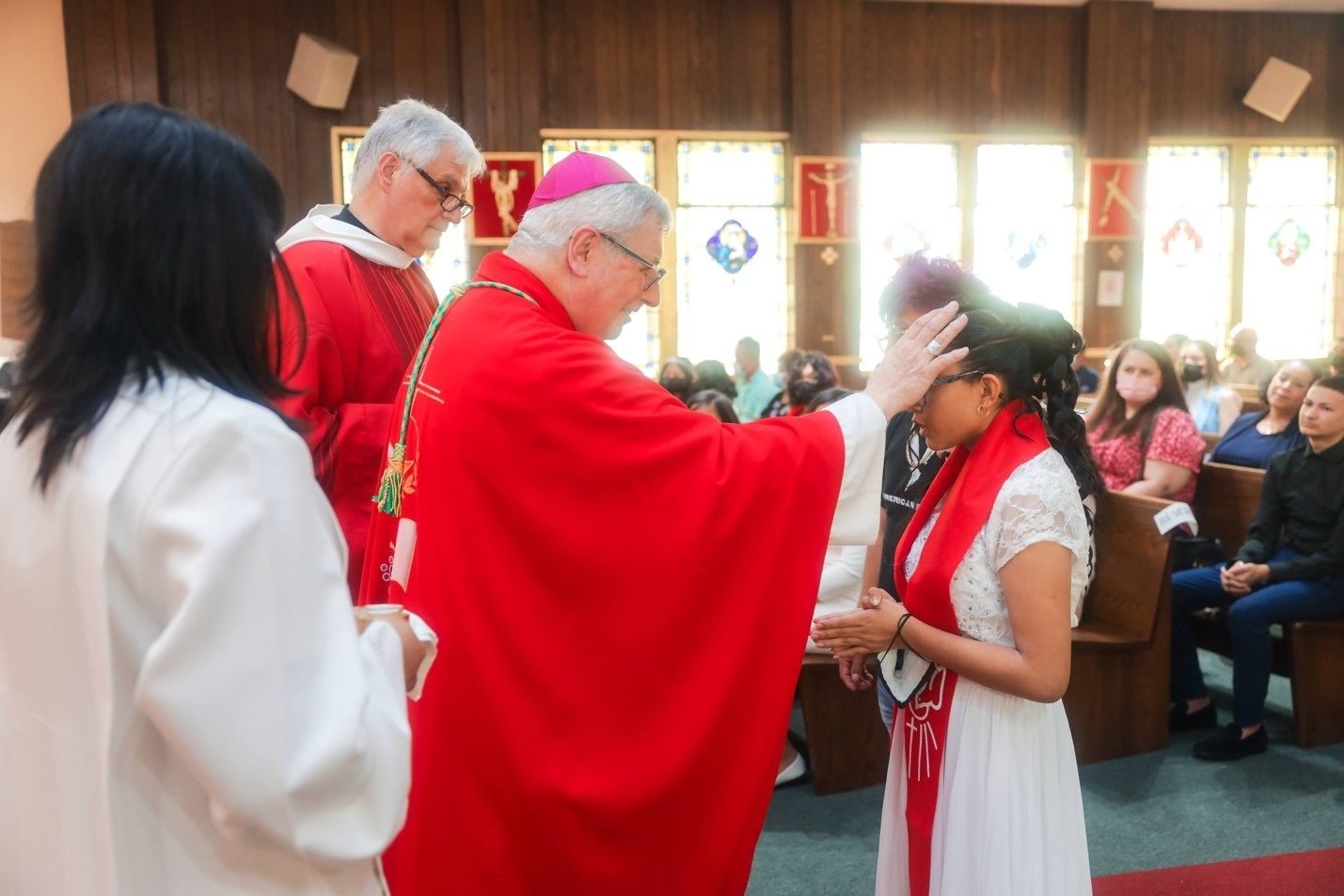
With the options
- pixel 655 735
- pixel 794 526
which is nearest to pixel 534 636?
pixel 655 735

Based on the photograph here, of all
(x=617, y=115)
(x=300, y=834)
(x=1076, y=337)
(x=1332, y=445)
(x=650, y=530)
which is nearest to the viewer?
(x=300, y=834)

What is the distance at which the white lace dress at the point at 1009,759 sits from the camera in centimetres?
167

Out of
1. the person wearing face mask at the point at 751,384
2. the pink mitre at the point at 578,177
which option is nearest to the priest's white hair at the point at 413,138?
the pink mitre at the point at 578,177

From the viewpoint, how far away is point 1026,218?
9.70 metres

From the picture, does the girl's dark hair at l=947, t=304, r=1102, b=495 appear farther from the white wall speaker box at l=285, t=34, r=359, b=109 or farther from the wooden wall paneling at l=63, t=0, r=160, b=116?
the wooden wall paneling at l=63, t=0, r=160, b=116

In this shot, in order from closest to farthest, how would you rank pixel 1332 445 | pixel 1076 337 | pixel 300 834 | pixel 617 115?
pixel 300 834 < pixel 1076 337 < pixel 1332 445 < pixel 617 115

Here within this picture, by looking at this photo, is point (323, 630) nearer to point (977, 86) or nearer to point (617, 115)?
point (617, 115)

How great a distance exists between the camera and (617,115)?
8930 mm

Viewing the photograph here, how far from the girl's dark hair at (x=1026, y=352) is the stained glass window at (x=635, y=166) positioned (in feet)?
23.0

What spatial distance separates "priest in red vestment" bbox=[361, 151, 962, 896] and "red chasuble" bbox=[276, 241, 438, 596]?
1.78 feet

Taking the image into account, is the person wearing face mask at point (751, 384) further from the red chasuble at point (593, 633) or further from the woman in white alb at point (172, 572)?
the woman in white alb at point (172, 572)

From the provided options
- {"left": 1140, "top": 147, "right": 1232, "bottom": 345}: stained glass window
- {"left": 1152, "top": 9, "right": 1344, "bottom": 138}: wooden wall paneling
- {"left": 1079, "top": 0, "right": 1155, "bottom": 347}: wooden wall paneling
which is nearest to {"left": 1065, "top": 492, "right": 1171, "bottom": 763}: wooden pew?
{"left": 1079, "top": 0, "right": 1155, "bottom": 347}: wooden wall paneling

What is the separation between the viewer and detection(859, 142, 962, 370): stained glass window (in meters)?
9.45

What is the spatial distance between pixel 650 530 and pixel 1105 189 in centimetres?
904
